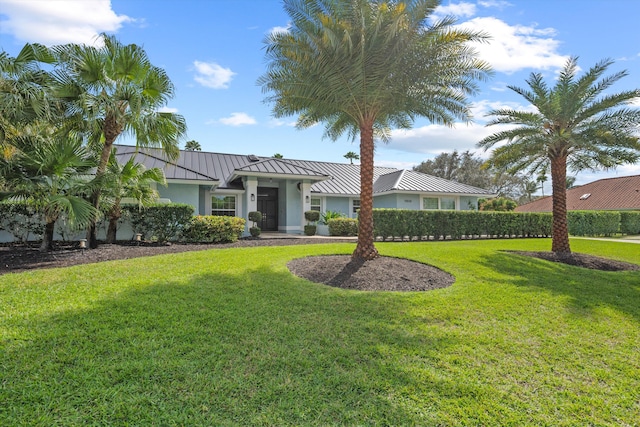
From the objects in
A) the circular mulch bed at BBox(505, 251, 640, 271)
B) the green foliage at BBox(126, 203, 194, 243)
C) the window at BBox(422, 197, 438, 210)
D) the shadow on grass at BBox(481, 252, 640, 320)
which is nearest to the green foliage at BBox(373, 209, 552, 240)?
the window at BBox(422, 197, 438, 210)

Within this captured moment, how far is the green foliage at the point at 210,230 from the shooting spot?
13016mm

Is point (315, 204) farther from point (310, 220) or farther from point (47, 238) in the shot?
point (47, 238)

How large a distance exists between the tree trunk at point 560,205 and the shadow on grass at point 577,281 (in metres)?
2.19

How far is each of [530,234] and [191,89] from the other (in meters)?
20.2

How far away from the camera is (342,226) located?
18.3 metres

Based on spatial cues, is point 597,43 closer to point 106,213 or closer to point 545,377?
point 545,377

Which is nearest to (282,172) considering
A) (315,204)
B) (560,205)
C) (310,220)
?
(310,220)

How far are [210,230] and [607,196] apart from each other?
39222mm

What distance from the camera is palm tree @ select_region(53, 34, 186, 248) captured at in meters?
9.16

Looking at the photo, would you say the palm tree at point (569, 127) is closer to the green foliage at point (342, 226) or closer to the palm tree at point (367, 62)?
the palm tree at point (367, 62)

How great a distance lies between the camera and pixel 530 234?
64.4ft

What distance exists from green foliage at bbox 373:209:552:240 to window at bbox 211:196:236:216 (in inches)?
341

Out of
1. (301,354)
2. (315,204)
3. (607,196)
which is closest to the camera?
(301,354)

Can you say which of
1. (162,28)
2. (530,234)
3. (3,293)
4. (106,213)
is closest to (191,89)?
(162,28)
